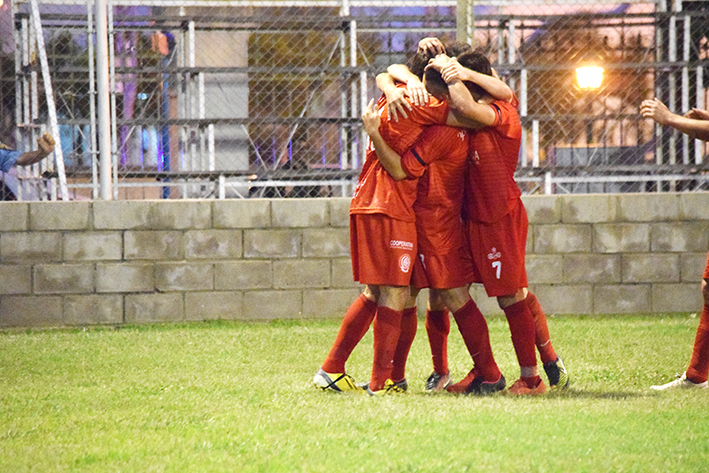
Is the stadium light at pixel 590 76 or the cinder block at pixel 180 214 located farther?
the stadium light at pixel 590 76

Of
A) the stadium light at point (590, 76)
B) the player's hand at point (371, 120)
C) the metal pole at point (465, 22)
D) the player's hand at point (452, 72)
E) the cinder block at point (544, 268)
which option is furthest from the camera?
the stadium light at point (590, 76)

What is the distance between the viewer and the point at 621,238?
7926 millimetres

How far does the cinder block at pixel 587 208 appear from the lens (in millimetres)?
7887

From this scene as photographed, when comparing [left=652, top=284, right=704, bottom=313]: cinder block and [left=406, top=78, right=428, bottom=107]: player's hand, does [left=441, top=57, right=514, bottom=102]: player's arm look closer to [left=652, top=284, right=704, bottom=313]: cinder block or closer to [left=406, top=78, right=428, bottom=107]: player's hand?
[left=406, top=78, right=428, bottom=107]: player's hand

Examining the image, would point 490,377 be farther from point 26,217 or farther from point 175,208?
point 26,217

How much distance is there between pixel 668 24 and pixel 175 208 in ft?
17.8

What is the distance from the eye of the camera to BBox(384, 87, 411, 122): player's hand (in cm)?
446

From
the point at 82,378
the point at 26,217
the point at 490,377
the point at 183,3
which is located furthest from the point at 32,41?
the point at 490,377

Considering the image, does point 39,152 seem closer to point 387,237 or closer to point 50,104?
point 50,104

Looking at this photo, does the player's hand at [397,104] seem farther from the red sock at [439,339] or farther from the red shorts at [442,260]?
the red sock at [439,339]

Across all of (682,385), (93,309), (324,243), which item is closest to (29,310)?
(93,309)

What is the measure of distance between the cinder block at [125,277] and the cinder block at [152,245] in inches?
3.4

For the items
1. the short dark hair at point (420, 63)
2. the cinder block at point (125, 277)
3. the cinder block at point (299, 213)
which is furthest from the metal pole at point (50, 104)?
the short dark hair at point (420, 63)

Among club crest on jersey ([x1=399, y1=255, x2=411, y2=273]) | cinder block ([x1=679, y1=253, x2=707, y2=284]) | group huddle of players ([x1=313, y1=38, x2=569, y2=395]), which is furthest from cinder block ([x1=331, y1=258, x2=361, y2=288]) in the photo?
club crest on jersey ([x1=399, y1=255, x2=411, y2=273])
